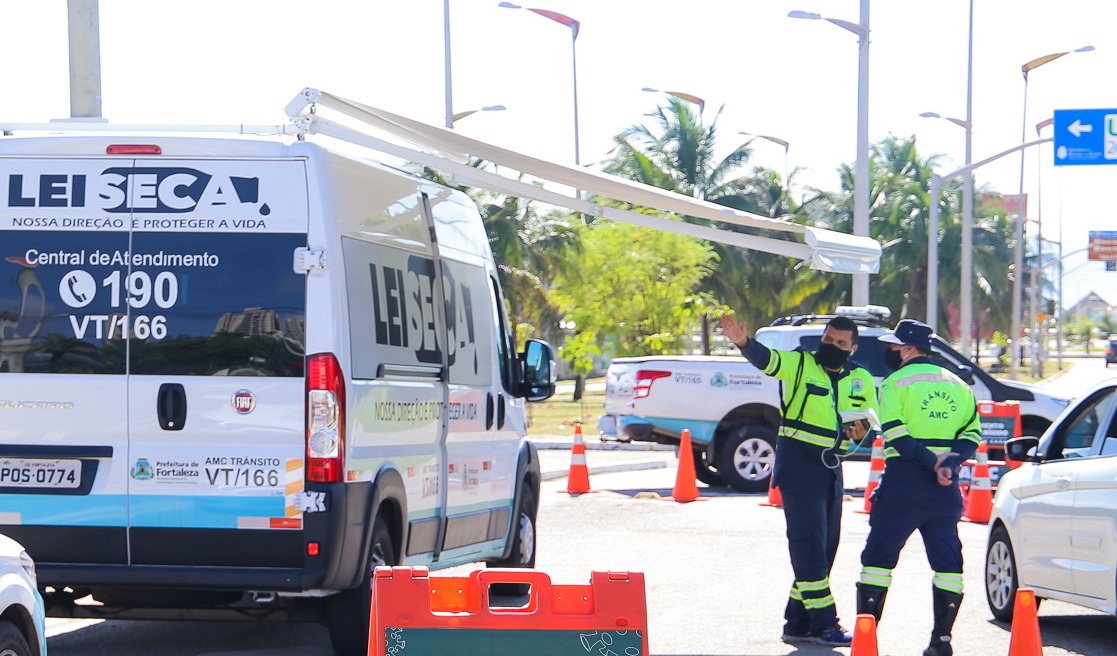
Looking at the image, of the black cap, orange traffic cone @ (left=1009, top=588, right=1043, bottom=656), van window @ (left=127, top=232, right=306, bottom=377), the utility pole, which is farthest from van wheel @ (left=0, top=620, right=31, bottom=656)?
the utility pole

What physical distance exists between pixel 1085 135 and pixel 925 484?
90.0 ft

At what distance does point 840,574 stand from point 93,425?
6872 millimetres

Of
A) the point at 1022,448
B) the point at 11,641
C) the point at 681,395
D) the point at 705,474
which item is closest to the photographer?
the point at 11,641

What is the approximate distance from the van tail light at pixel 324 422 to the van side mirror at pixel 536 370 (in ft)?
10.3

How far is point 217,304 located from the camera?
24.9ft

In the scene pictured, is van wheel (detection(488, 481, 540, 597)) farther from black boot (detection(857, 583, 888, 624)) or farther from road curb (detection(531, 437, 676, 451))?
road curb (detection(531, 437, 676, 451))

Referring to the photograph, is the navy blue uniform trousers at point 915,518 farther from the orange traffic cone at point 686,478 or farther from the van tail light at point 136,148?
the orange traffic cone at point 686,478

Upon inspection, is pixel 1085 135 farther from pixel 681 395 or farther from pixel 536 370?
pixel 536 370

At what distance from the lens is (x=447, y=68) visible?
29.1 metres

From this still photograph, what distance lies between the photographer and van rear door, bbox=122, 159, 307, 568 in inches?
293

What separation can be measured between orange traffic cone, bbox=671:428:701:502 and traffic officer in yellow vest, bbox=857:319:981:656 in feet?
30.8

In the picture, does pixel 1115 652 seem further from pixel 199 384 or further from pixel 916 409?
pixel 199 384

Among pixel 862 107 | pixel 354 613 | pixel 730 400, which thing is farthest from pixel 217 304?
pixel 862 107

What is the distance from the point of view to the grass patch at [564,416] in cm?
3241
